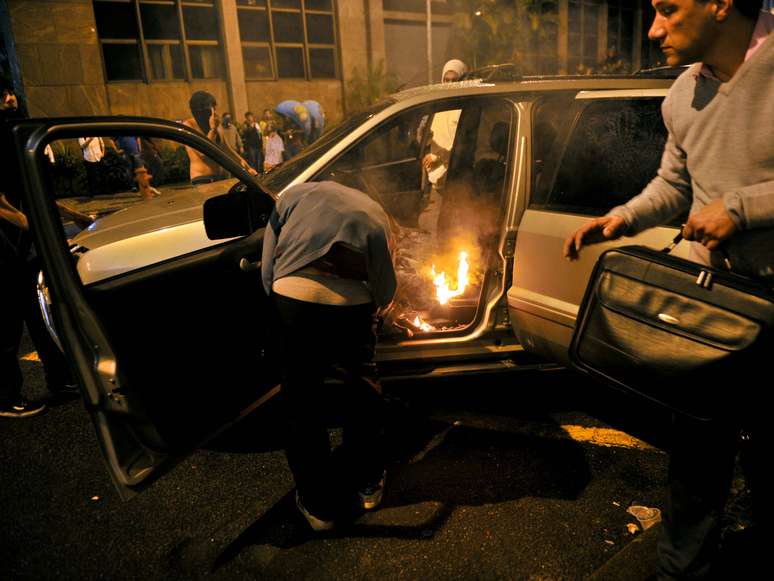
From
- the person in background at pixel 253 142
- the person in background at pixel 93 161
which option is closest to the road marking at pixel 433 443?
the person in background at pixel 93 161

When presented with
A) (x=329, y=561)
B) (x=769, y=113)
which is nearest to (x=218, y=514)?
(x=329, y=561)

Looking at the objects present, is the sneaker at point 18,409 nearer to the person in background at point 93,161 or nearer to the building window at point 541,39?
the person in background at point 93,161

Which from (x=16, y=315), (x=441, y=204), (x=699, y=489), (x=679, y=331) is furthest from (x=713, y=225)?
(x=16, y=315)

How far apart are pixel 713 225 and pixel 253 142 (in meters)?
15.8

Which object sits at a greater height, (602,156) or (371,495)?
(602,156)

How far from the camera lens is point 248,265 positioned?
2.51m

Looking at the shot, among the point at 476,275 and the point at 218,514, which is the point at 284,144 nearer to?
the point at 476,275

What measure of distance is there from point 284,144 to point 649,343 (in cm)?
1613

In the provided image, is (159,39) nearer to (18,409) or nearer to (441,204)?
(441,204)

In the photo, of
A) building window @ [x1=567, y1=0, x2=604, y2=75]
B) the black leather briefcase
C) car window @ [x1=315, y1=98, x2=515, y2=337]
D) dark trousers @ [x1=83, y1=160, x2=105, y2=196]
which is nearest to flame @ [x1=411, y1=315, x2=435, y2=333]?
car window @ [x1=315, y1=98, x2=515, y2=337]

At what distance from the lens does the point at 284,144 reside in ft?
54.5

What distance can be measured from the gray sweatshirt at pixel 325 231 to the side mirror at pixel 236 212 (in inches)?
10.5

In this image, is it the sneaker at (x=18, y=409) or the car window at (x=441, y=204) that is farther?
the car window at (x=441, y=204)

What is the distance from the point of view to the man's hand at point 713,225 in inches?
58.6
